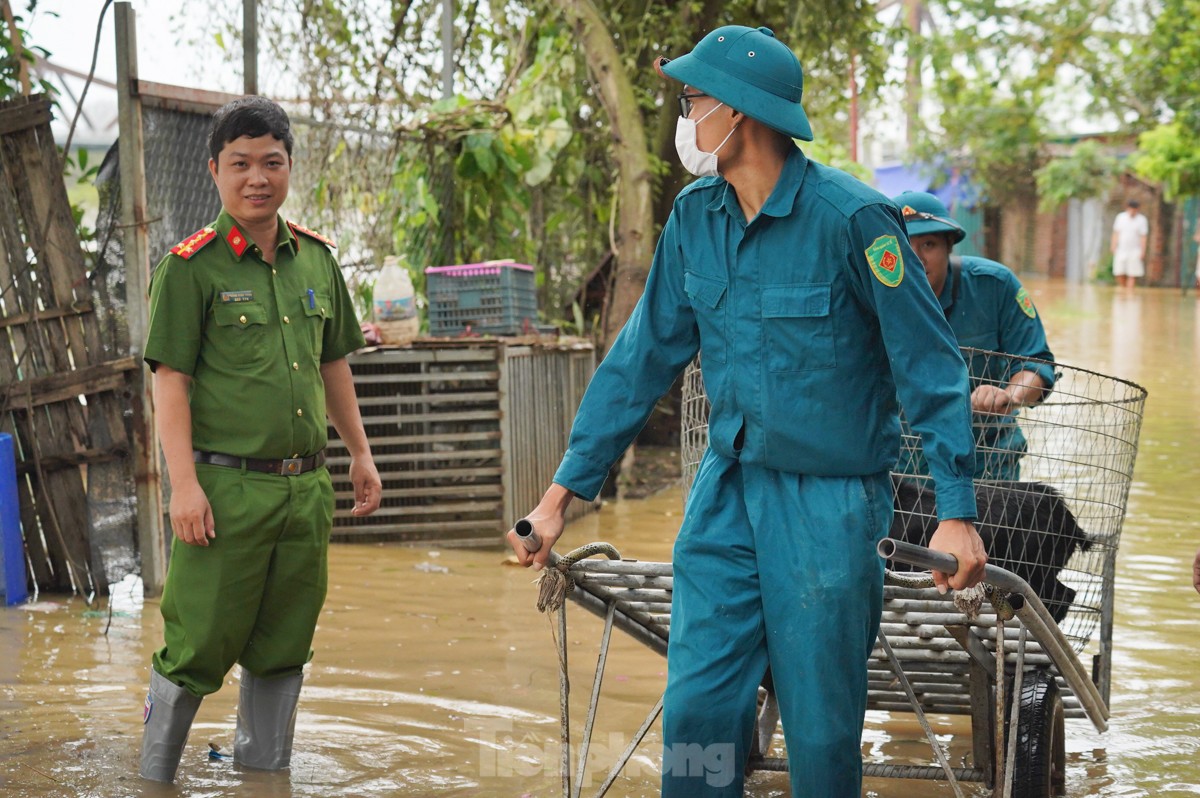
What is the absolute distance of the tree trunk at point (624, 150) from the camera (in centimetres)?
952

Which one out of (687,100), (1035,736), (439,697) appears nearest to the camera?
(687,100)

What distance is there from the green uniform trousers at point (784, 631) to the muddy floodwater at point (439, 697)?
147 cm

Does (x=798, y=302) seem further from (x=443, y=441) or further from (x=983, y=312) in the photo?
(x=443, y=441)

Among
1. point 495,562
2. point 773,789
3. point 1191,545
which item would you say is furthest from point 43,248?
point 1191,545

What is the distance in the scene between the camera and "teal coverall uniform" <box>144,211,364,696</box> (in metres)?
4.06

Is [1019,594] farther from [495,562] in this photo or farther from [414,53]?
[414,53]

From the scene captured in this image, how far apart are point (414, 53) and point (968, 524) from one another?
9100mm

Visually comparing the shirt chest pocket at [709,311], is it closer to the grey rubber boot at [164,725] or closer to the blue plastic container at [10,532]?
the grey rubber boot at [164,725]

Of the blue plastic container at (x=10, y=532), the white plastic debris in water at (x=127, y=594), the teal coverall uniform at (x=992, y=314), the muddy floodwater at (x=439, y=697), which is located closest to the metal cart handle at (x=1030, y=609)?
the muddy floodwater at (x=439, y=697)

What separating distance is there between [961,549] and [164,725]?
2.48m

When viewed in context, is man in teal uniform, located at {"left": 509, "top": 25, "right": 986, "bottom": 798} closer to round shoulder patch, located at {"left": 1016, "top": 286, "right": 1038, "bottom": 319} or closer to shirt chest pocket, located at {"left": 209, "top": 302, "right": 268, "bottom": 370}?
shirt chest pocket, located at {"left": 209, "top": 302, "right": 268, "bottom": 370}

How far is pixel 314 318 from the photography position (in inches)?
171

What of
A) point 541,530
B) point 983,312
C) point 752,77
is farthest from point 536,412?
point 752,77

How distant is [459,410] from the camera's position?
8406 mm
